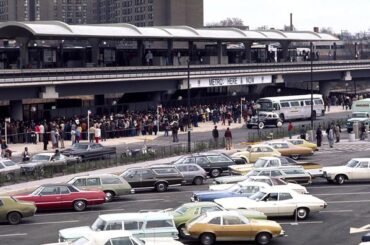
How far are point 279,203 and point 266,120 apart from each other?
4223 centimetres

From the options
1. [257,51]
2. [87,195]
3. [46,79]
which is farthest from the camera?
[257,51]

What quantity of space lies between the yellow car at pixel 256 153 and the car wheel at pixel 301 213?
49.9 ft

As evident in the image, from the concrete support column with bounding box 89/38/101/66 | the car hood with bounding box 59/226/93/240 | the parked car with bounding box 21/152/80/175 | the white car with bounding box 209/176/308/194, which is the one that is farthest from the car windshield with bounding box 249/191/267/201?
the concrete support column with bounding box 89/38/101/66

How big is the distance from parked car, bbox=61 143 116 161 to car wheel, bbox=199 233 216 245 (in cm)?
2283

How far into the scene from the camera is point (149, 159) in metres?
49.5

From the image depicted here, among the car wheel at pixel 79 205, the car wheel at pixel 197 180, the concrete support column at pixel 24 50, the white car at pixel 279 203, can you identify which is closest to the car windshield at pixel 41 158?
the car wheel at pixel 197 180

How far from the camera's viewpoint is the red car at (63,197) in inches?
1276

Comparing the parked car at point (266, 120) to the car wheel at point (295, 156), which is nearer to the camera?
the car wheel at point (295, 156)

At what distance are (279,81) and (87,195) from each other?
Result: 65.3m

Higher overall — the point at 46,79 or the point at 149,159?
the point at 46,79

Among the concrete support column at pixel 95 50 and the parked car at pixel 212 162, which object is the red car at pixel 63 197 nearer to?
the parked car at pixel 212 162

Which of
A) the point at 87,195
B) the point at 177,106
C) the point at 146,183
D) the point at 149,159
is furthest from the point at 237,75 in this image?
the point at 87,195

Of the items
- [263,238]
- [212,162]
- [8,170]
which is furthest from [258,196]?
[8,170]

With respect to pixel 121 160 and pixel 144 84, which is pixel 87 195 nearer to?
pixel 121 160
